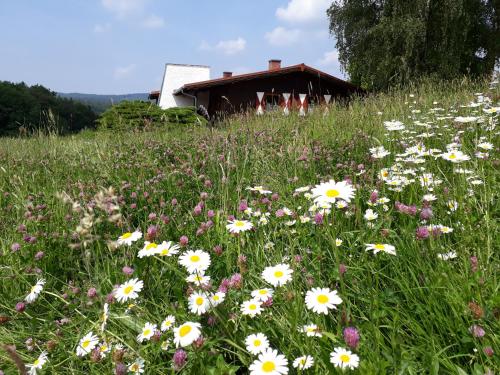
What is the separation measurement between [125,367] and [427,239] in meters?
1.30

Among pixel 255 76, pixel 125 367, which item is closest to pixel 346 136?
pixel 125 367

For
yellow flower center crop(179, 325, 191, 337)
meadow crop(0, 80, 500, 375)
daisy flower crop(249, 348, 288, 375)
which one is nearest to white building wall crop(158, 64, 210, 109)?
meadow crop(0, 80, 500, 375)

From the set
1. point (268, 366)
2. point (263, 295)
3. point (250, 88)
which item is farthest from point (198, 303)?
point (250, 88)

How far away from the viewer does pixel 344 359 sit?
1.11 metres

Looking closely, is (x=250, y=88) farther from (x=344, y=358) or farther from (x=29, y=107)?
(x=29, y=107)

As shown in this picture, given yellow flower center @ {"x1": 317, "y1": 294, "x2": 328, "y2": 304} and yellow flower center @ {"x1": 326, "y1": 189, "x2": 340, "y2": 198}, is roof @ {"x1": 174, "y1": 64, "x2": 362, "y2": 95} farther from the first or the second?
yellow flower center @ {"x1": 317, "y1": 294, "x2": 328, "y2": 304}

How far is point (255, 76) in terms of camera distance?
67.4 feet

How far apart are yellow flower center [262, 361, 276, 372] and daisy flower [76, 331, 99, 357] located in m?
0.69

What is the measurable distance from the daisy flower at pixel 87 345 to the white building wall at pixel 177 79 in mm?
22113

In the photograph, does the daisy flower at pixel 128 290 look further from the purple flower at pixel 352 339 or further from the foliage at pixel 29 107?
the foliage at pixel 29 107

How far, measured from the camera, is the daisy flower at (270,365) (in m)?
1.10

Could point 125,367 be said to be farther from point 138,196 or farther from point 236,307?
point 138,196

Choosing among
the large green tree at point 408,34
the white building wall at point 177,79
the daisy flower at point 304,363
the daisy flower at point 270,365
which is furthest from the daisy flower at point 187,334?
the white building wall at point 177,79

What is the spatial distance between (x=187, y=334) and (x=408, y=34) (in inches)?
712
